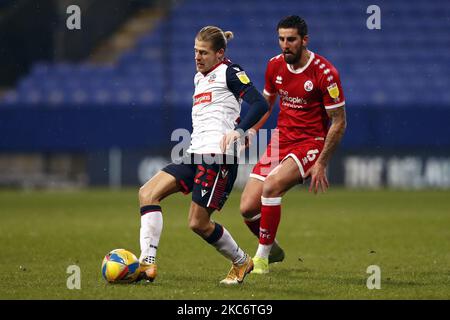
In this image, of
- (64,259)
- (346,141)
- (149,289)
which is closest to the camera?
(149,289)

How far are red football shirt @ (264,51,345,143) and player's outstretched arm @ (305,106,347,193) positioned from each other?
89 millimetres

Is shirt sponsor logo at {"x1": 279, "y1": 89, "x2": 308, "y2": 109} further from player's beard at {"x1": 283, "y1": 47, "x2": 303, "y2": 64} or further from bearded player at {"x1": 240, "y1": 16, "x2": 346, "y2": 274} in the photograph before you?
player's beard at {"x1": 283, "y1": 47, "x2": 303, "y2": 64}

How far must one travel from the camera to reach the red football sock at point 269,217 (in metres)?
8.05

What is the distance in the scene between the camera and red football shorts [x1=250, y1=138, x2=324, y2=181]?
321 inches

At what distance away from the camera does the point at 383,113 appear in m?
21.1

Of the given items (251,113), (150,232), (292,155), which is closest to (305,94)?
(292,155)

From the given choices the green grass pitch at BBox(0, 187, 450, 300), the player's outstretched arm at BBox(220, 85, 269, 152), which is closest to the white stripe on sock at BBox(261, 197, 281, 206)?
the green grass pitch at BBox(0, 187, 450, 300)

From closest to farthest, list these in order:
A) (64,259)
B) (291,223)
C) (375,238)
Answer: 1. (64,259)
2. (375,238)
3. (291,223)

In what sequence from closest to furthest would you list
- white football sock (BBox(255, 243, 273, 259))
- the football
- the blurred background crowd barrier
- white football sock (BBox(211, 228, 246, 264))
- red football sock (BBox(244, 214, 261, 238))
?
the football → white football sock (BBox(211, 228, 246, 264)) → white football sock (BBox(255, 243, 273, 259)) → red football sock (BBox(244, 214, 261, 238)) → the blurred background crowd barrier

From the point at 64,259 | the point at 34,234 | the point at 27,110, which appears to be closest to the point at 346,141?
the point at 27,110

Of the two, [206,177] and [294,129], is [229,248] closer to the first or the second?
[206,177]

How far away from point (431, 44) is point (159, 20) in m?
7.73

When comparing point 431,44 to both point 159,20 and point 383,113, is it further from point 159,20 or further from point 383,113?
point 159,20

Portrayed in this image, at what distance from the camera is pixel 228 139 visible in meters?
6.80
